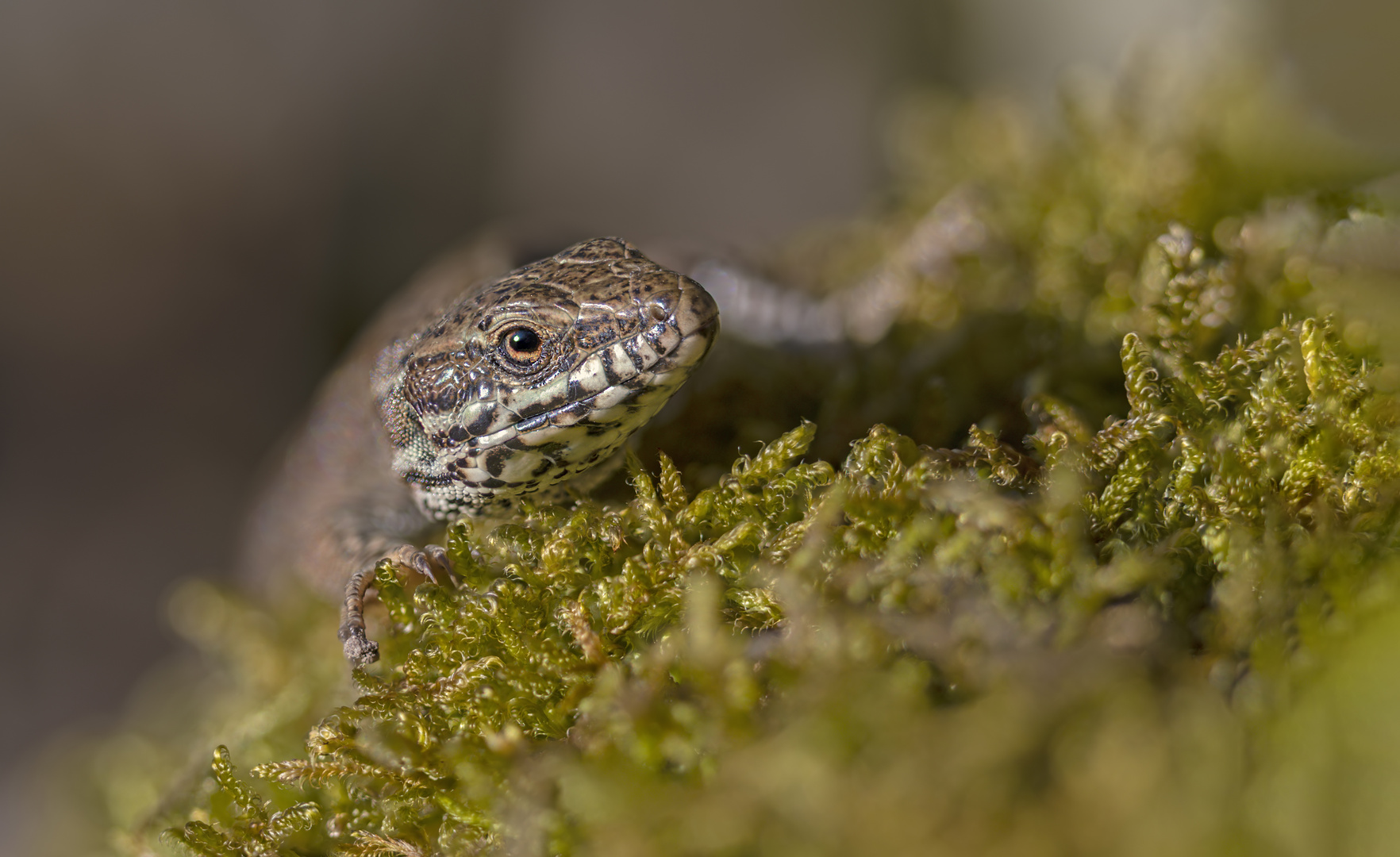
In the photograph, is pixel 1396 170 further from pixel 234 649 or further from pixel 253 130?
pixel 253 130

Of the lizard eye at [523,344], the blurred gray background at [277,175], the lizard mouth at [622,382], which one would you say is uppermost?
the blurred gray background at [277,175]

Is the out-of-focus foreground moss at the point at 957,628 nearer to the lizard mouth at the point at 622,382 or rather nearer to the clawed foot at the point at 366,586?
the clawed foot at the point at 366,586

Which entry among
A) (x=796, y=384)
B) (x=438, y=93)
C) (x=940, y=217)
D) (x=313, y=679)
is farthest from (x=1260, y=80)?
(x=438, y=93)

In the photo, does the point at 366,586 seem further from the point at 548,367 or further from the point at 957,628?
the point at 957,628

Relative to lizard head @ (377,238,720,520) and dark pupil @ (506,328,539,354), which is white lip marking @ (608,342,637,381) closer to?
lizard head @ (377,238,720,520)

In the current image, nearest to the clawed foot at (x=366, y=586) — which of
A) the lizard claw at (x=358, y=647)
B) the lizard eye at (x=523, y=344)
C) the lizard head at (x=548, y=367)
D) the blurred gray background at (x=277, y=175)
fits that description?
the lizard claw at (x=358, y=647)

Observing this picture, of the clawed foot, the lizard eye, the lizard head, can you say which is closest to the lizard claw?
the clawed foot

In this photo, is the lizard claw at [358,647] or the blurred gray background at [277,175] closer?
the lizard claw at [358,647]
